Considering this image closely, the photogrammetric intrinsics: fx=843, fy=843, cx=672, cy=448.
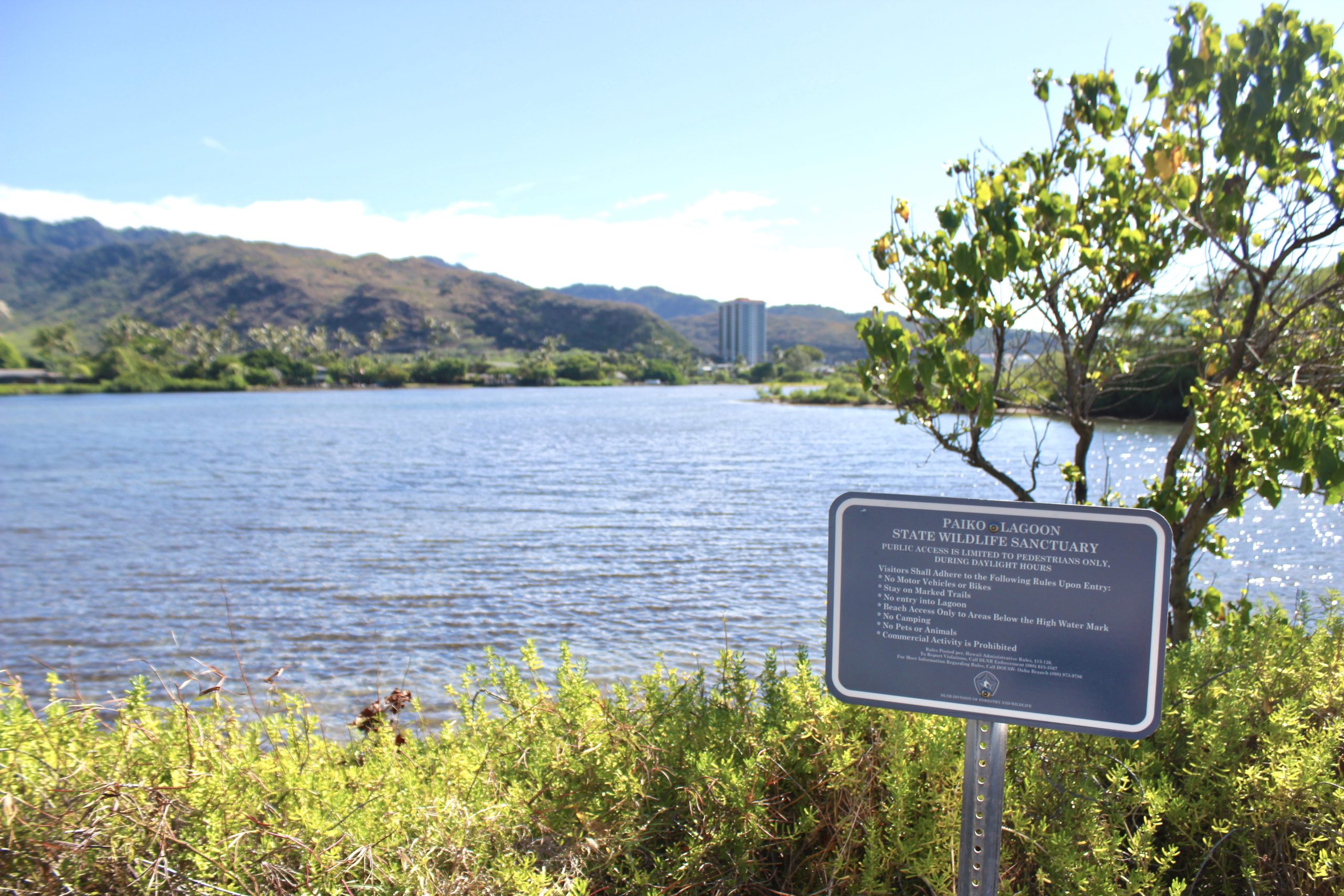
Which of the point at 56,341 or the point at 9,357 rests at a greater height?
the point at 56,341

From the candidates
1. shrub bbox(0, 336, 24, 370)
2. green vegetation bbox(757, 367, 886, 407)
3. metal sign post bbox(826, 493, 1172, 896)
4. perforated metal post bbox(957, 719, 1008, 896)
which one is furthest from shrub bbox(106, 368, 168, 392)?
perforated metal post bbox(957, 719, 1008, 896)

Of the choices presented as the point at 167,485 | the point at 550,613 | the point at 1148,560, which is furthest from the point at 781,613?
the point at 167,485

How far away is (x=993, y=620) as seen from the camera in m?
2.53

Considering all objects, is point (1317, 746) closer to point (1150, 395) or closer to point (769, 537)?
point (769, 537)

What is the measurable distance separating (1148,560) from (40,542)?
21.9m

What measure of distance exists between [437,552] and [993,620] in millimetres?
15158

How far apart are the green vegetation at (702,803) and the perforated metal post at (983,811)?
522 mm

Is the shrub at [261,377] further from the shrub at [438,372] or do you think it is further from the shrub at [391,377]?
the shrub at [438,372]

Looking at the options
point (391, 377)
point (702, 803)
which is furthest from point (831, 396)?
point (391, 377)

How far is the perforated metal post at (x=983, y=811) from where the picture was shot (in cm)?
246

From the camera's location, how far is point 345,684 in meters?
9.34

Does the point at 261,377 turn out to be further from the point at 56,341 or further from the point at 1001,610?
the point at 1001,610

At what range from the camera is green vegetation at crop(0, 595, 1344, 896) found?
294 centimetres

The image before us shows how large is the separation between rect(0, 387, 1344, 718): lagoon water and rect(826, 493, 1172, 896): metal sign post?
316 cm
